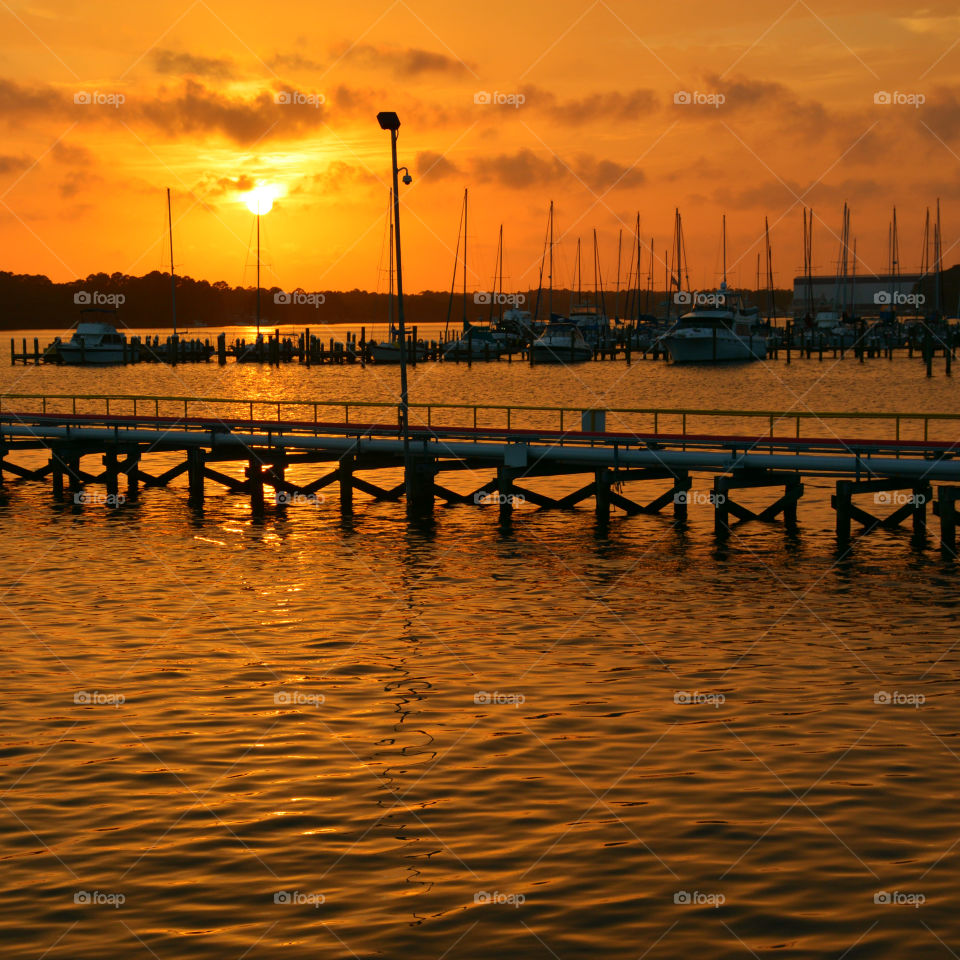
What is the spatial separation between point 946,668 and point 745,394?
91945 mm

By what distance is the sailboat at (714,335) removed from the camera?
14550cm

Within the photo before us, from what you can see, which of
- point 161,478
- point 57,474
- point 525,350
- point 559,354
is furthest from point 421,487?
point 525,350

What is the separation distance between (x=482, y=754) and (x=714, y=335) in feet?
431

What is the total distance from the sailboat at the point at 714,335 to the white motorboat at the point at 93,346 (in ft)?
246

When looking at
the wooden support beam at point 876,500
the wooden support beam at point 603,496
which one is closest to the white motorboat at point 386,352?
the wooden support beam at point 603,496

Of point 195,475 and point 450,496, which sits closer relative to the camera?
point 450,496

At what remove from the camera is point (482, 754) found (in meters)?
17.2

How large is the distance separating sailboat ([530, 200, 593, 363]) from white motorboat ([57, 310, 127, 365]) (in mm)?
57994

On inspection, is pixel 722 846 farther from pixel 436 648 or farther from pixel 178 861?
pixel 436 648

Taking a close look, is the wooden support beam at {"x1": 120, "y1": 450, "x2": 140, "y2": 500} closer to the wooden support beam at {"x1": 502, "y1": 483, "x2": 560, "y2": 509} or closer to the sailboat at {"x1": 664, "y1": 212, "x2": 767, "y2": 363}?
the wooden support beam at {"x1": 502, "y1": 483, "x2": 560, "y2": 509}

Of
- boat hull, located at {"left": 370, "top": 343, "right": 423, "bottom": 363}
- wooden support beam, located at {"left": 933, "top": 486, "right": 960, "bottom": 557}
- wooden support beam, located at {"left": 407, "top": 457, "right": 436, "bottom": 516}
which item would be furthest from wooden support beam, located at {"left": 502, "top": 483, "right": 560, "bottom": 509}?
boat hull, located at {"left": 370, "top": 343, "right": 423, "bottom": 363}

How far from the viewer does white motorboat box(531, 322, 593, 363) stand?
513 ft

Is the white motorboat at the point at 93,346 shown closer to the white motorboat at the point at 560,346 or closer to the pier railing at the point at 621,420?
the white motorboat at the point at 560,346

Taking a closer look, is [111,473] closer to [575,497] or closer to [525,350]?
[575,497]
